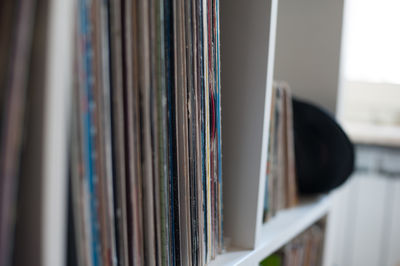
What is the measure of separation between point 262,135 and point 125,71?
0.33 meters

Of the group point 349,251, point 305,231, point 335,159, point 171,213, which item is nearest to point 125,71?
point 171,213

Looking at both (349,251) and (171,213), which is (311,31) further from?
(349,251)

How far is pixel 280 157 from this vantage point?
99cm

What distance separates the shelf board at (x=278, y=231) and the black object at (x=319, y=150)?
0.06 meters

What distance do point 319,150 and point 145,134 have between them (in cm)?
65

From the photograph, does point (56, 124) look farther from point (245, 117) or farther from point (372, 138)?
point (372, 138)

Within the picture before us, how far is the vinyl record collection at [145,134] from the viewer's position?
438mm

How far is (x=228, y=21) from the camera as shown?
0.75m

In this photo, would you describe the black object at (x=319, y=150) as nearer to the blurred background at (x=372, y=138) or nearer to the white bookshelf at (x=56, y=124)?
the white bookshelf at (x=56, y=124)

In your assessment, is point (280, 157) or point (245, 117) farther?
point (280, 157)

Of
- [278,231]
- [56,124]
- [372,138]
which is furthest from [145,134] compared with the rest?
[372,138]

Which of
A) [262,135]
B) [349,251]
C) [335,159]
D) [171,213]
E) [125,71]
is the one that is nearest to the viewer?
[125,71]

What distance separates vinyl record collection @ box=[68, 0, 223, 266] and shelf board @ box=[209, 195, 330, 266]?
0.05 meters

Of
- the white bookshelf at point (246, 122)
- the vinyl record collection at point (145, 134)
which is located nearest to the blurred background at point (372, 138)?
the white bookshelf at point (246, 122)
